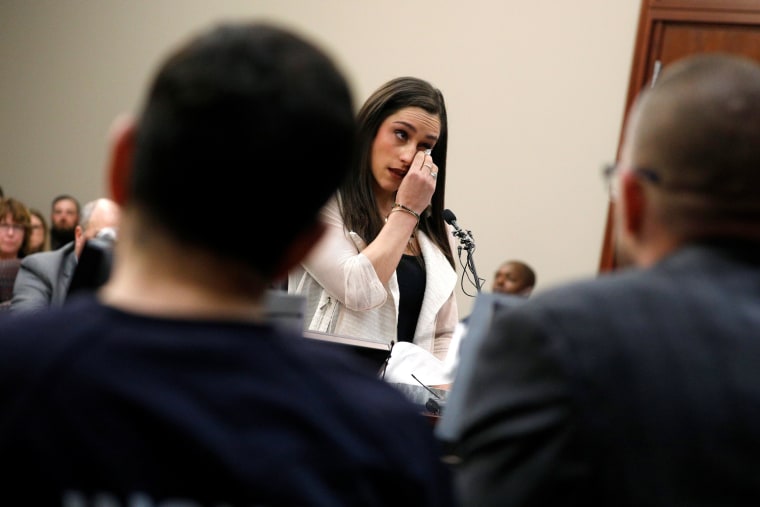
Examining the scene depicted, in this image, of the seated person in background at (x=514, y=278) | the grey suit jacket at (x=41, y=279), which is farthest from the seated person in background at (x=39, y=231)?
the grey suit jacket at (x=41, y=279)

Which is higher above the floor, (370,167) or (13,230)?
(370,167)

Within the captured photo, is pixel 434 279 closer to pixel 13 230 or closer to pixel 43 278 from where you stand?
pixel 43 278

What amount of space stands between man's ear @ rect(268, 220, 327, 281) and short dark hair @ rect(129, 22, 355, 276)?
2cm

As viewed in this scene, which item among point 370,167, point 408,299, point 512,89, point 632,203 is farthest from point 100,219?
point 512,89

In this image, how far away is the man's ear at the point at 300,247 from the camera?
83cm

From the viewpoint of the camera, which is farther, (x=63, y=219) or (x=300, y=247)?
(x=63, y=219)

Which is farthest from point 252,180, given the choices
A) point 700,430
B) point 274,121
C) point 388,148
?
point 388,148

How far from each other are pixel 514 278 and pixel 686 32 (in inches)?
67.2

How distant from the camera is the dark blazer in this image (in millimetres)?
930

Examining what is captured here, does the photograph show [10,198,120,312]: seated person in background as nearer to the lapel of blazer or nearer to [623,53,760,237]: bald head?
the lapel of blazer

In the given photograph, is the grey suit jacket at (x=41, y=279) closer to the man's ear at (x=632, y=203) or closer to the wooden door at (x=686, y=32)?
the man's ear at (x=632, y=203)

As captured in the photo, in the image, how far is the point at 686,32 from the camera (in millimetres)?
5793

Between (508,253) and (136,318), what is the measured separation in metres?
5.38

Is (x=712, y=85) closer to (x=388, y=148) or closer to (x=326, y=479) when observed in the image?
(x=326, y=479)
